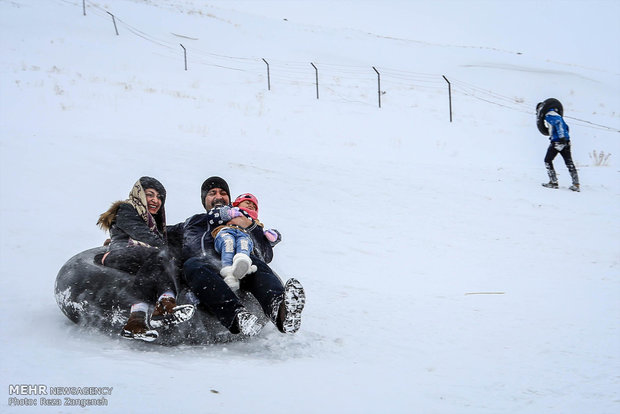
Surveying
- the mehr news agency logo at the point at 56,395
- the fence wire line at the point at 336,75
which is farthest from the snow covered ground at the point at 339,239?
the fence wire line at the point at 336,75

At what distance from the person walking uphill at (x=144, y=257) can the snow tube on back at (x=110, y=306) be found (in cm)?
10

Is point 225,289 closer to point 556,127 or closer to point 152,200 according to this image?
point 152,200

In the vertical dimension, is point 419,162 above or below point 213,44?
below

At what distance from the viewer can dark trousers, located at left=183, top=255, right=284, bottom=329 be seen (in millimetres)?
4418

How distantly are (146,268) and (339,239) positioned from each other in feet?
13.5

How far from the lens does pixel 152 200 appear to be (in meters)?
5.62

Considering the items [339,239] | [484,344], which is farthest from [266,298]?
[339,239]

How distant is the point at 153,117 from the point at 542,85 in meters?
25.4

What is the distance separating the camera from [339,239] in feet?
27.9

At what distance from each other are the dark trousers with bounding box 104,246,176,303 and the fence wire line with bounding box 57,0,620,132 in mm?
21323

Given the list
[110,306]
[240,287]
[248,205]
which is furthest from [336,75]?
[110,306]

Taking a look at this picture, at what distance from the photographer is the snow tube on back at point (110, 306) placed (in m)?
4.56

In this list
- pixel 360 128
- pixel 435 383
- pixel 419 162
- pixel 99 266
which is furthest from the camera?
pixel 360 128

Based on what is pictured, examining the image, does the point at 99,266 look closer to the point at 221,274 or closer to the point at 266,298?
the point at 221,274
